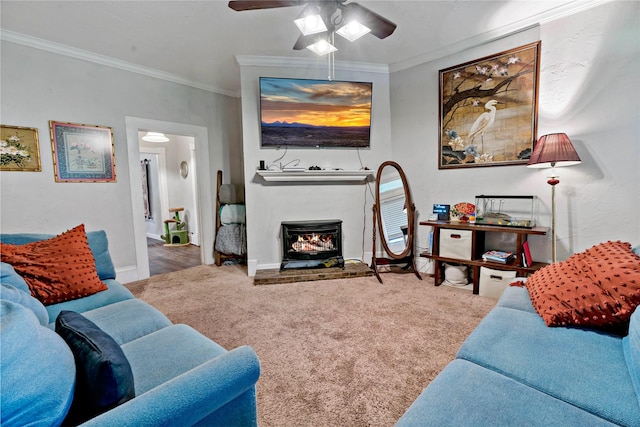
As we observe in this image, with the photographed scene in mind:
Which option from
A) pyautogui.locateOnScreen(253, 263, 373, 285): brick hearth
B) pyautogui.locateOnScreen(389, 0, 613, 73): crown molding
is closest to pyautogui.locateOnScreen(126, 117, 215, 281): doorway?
pyautogui.locateOnScreen(253, 263, 373, 285): brick hearth

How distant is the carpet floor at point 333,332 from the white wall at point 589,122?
1.09 m

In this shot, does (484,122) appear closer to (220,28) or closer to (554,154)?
(554,154)

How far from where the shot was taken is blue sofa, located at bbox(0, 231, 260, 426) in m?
0.63

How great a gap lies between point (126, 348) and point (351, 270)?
2.56m

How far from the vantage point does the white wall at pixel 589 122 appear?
2.31 metres

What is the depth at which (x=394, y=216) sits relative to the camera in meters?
3.67

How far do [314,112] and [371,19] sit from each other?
1690mm

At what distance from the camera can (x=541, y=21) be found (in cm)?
262

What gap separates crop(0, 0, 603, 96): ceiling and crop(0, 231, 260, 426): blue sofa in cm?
234

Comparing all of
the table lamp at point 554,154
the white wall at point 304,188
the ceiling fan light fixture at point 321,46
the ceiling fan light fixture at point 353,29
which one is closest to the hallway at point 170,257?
the white wall at point 304,188

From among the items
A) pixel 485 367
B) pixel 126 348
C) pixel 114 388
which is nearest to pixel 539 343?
pixel 485 367

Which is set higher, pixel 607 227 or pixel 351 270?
pixel 607 227

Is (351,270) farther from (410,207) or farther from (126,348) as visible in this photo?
(126,348)

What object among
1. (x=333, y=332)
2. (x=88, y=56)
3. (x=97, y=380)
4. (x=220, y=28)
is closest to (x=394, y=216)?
(x=333, y=332)
